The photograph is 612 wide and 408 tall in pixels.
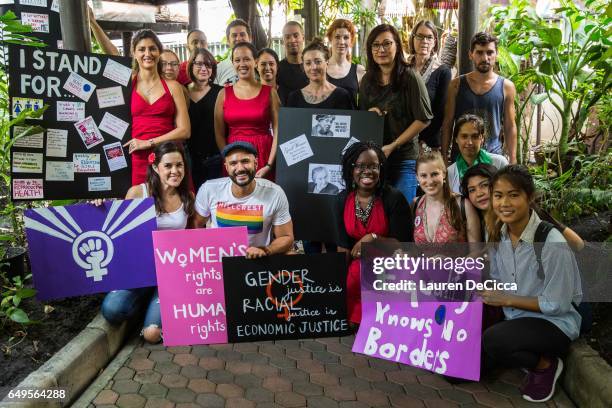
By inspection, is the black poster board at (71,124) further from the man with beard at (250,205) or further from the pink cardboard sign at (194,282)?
the pink cardboard sign at (194,282)

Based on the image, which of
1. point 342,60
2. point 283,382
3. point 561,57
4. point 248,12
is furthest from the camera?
point 248,12

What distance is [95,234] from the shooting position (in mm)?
3936

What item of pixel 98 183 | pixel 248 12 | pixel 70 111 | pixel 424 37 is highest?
pixel 248 12

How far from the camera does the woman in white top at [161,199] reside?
153 inches

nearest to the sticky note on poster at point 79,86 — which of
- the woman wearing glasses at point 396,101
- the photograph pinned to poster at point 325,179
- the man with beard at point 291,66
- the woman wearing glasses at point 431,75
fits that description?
the man with beard at point 291,66

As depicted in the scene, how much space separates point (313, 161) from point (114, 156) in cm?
152

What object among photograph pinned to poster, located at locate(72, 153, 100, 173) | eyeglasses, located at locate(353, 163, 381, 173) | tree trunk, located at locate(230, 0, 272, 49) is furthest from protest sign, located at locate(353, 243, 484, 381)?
tree trunk, located at locate(230, 0, 272, 49)

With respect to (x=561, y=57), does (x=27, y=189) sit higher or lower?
lower

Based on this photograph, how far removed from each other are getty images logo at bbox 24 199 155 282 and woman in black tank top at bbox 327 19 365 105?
2042 mm

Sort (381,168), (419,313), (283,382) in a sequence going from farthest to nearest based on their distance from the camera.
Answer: (381,168) → (419,313) → (283,382)

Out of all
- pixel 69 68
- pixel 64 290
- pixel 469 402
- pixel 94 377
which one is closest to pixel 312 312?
pixel 469 402

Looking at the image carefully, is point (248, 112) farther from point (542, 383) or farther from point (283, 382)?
point (542, 383)

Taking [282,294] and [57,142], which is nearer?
[282,294]

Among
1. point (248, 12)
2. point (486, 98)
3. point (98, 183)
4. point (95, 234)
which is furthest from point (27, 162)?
point (248, 12)
